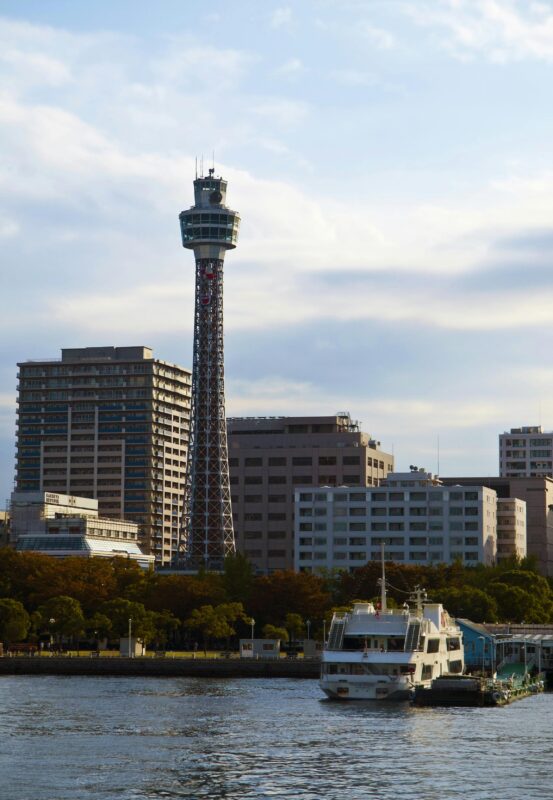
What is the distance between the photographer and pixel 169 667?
185 m

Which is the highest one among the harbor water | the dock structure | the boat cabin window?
the boat cabin window

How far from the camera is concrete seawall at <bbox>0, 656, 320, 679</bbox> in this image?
18288 centimetres

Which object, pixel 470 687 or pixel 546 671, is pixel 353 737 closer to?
pixel 470 687

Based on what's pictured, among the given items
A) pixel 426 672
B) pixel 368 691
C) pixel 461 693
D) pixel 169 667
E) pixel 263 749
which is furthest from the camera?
pixel 169 667

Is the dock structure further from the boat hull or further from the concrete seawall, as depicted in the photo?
the concrete seawall

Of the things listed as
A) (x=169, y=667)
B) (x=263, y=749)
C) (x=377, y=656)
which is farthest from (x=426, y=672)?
(x=169, y=667)

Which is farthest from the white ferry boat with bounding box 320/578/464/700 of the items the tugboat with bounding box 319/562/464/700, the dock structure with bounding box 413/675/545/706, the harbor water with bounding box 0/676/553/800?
the harbor water with bounding box 0/676/553/800

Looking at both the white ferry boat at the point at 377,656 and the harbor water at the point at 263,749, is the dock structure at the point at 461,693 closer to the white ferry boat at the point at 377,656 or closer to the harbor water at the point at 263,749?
the white ferry boat at the point at 377,656

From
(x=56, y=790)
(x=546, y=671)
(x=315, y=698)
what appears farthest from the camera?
(x=546, y=671)

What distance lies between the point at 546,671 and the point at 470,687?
4506 cm

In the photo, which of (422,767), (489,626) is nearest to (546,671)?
(489,626)

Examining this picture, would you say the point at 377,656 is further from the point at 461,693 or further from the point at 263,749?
the point at 263,749

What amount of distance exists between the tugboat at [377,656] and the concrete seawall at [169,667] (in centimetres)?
4613

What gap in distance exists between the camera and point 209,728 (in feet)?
352
